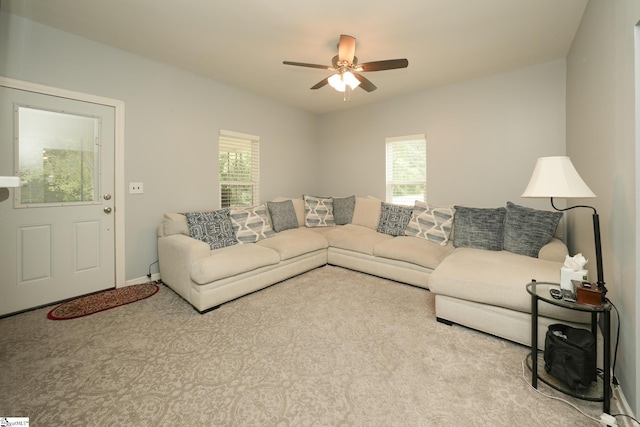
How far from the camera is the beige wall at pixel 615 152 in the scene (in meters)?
1.32

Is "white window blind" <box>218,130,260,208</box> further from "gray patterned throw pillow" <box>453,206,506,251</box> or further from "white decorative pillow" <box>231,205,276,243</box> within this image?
"gray patterned throw pillow" <box>453,206,506,251</box>

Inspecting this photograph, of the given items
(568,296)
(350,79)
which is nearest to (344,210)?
(350,79)

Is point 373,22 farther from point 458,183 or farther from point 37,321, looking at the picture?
point 37,321

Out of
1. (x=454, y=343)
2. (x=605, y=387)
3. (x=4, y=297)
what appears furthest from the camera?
(x=4, y=297)

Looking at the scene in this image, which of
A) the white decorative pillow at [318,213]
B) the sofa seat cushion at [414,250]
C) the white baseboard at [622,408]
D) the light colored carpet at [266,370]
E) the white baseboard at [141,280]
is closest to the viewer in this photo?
the white baseboard at [622,408]

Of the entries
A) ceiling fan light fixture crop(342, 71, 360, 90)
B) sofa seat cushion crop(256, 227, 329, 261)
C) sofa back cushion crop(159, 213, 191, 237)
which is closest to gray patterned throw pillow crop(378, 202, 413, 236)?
sofa seat cushion crop(256, 227, 329, 261)

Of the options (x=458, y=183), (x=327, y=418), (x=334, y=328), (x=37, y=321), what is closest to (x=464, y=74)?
(x=458, y=183)

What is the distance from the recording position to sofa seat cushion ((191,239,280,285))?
2.44 meters

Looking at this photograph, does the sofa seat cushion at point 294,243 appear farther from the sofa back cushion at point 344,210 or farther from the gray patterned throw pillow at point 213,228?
the sofa back cushion at point 344,210

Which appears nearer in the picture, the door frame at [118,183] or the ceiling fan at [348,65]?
the ceiling fan at [348,65]

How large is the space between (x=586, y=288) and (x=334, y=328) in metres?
1.61

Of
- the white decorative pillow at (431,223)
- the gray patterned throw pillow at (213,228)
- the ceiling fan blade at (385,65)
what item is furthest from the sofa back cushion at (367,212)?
the ceiling fan blade at (385,65)

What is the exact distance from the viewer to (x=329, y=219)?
4605 millimetres

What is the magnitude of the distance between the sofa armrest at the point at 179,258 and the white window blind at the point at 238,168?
116cm
